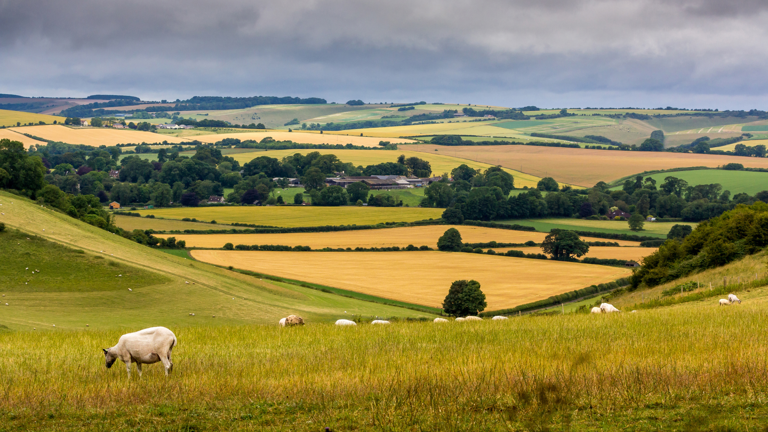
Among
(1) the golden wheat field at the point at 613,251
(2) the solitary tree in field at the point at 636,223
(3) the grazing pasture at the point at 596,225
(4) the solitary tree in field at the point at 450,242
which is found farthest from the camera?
(2) the solitary tree in field at the point at 636,223

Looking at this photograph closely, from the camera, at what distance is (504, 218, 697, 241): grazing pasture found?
110 m

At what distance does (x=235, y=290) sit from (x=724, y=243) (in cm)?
3634

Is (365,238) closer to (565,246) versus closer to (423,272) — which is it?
(423,272)

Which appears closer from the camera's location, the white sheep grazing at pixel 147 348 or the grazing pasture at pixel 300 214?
the white sheep grazing at pixel 147 348

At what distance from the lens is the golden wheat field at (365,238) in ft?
323

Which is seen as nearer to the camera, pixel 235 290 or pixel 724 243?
pixel 724 243

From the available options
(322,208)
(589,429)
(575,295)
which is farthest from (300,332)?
(322,208)

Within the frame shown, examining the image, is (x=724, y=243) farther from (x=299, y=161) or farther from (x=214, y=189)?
(x=299, y=161)

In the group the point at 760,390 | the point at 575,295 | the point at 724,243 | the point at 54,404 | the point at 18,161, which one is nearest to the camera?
the point at 760,390

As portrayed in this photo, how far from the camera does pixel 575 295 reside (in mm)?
66125

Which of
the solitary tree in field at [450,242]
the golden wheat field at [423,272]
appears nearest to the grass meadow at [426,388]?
the golden wheat field at [423,272]

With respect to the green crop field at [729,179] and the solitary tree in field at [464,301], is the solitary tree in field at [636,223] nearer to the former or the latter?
the green crop field at [729,179]

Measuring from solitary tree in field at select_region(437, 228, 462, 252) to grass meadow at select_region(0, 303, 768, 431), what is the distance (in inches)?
3251

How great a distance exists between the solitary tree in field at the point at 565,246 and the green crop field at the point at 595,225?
1972 cm
